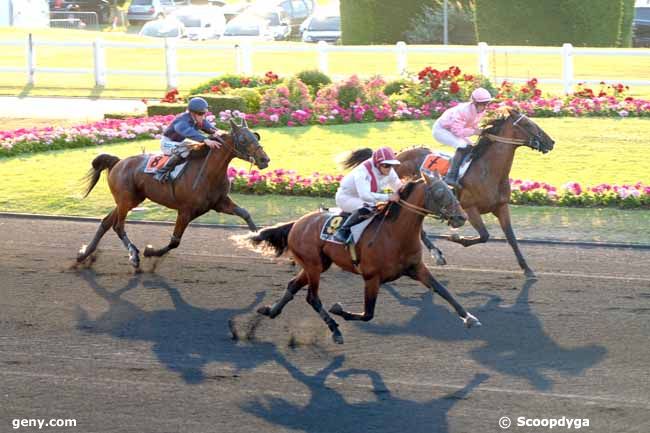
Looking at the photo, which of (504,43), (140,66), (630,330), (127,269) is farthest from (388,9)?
(630,330)

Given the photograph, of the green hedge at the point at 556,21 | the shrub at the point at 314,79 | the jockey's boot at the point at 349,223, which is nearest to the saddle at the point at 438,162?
the jockey's boot at the point at 349,223

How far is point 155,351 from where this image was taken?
948 centimetres

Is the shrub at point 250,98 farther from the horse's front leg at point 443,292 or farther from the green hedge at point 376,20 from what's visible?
the green hedge at point 376,20

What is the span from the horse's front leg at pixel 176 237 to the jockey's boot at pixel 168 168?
17.3 inches

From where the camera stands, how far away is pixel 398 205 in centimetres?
942

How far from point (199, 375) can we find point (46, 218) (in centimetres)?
732

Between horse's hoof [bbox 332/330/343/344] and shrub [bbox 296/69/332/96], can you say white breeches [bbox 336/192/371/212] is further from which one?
shrub [bbox 296/69/332/96]

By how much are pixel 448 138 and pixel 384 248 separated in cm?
408

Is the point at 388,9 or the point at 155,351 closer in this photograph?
the point at 155,351

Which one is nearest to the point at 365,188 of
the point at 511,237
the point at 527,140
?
the point at 511,237

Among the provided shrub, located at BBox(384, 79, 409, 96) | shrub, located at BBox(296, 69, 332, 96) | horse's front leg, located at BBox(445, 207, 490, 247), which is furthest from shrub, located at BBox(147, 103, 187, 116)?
horse's front leg, located at BBox(445, 207, 490, 247)

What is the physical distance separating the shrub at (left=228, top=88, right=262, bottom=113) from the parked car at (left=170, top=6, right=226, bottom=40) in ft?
62.6

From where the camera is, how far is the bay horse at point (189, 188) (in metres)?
12.2

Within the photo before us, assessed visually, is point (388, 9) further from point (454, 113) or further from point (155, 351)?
point (155, 351)
